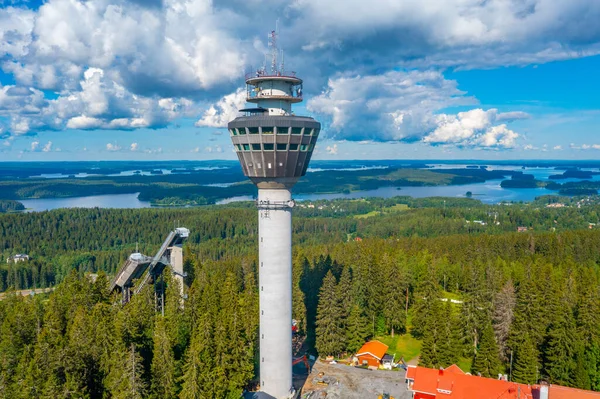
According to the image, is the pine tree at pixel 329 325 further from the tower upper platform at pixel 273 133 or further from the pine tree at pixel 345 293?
the tower upper platform at pixel 273 133

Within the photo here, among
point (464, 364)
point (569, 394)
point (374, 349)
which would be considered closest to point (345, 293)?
point (374, 349)

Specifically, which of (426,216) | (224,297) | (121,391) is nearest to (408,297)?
(224,297)

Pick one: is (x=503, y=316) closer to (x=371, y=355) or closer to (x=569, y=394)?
(x=371, y=355)

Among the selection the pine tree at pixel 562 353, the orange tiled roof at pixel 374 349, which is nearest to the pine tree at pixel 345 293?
the orange tiled roof at pixel 374 349

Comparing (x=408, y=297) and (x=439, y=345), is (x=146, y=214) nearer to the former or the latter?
(x=408, y=297)

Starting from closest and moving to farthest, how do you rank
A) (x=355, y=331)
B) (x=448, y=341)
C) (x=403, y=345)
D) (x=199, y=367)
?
(x=199, y=367)
(x=448, y=341)
(x=355, y=331)
(x=403, y=345)

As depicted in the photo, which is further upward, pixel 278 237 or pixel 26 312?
pixel 278 237

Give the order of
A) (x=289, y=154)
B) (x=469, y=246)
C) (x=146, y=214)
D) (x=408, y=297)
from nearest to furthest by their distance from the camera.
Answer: (x=289, y=154)
(x=408, y=297)
(x=469, y=246)
(x=146, y=214)
